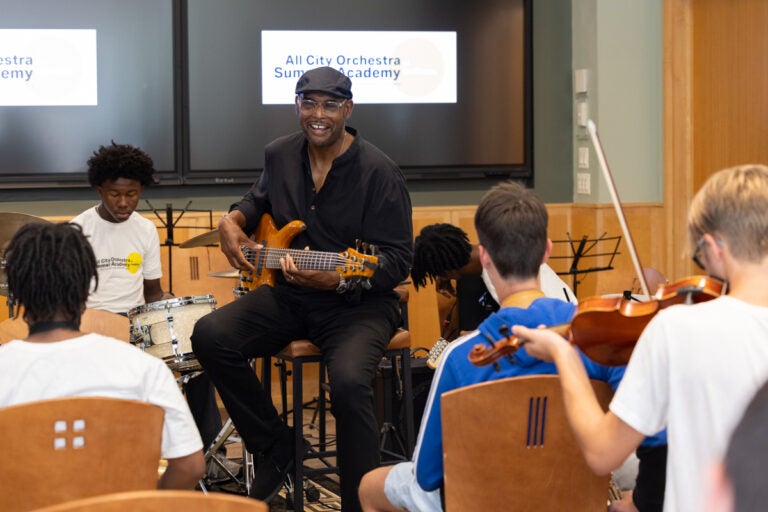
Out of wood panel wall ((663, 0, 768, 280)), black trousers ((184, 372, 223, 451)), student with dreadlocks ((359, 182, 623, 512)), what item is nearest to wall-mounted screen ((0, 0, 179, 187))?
black trousers ((184, 372, 223, 451))

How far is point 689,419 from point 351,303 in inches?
88.8

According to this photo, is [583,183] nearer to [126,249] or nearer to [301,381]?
[126,249]

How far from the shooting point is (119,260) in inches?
192

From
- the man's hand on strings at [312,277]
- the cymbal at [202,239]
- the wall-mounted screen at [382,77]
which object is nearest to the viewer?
the man's hand on strings at [312,277]

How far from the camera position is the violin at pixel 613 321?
194 centimetres

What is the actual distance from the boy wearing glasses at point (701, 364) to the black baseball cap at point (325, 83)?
2277mm

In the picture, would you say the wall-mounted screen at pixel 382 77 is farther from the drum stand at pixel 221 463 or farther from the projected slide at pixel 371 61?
the drum stand at pixel 221 463

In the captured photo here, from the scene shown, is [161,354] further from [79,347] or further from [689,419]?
[689,419]

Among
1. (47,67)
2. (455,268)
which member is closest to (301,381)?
(455,268)

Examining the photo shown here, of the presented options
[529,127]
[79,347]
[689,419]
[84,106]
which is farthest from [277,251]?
[529,127]

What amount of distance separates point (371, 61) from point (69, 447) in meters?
5.27

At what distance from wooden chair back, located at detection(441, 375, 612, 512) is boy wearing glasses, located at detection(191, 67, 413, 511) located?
1.61m

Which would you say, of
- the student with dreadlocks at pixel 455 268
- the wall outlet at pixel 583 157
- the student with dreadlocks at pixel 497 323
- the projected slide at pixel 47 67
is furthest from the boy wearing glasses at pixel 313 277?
the wall outlet at pixel 583 157

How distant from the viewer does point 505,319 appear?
7.16 ft
